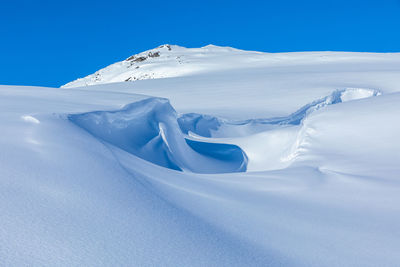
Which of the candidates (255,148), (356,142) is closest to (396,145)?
(356,142)

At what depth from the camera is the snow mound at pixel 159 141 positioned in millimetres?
4340

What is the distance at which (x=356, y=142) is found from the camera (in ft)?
14.1

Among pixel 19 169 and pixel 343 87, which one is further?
pixel 343 87

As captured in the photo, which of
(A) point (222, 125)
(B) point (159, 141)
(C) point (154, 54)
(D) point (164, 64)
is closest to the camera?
(B) point (159, 141)

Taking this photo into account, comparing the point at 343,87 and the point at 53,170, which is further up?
the point at 343,87

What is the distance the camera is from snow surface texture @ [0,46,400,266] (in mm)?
1668

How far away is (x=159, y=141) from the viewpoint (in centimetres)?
509

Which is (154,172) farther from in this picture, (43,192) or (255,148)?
(255,148)

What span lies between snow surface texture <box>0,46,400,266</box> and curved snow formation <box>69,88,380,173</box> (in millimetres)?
25

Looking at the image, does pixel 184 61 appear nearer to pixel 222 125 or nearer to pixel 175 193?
pixel 222 125

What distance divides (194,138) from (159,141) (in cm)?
119

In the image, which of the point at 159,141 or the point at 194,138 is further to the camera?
the point at 194,138

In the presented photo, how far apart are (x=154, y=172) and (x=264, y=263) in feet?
3.76

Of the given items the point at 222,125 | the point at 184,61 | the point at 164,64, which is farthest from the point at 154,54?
the point at 222,125
